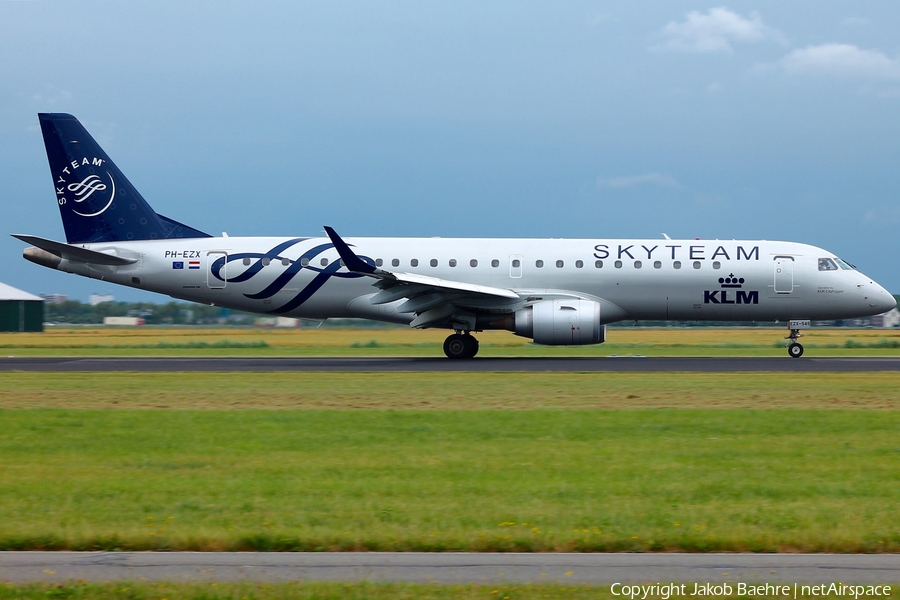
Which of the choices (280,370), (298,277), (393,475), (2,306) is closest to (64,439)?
(393,475)

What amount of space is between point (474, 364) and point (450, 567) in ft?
63.9

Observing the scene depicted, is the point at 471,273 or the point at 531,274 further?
the point at 471,273

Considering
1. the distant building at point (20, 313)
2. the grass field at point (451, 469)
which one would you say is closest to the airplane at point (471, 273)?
the grass field at point (451, 469)

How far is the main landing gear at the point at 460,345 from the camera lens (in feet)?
91.4

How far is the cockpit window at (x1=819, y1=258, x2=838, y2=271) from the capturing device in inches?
1133

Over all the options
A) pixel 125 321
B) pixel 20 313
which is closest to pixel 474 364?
pixel 125 321

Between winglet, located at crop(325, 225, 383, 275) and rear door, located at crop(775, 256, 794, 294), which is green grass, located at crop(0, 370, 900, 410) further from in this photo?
rear door, located at crop(775, 256, 794, 294)

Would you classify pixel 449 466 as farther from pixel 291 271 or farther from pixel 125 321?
pixel 125 321

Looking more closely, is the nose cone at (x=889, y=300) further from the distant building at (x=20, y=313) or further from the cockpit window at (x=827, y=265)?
Answer: the distant building at (x=20, y=313)

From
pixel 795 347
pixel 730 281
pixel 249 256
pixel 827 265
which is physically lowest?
pixel 795 347

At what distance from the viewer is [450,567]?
6.54 metres

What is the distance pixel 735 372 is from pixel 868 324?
5895 centimetres

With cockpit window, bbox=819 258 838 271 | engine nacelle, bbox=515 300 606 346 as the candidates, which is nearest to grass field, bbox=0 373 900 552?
engine nacelle, bbox=515 300 606 346

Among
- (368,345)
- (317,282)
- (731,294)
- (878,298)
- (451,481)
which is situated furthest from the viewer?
(368,345)
